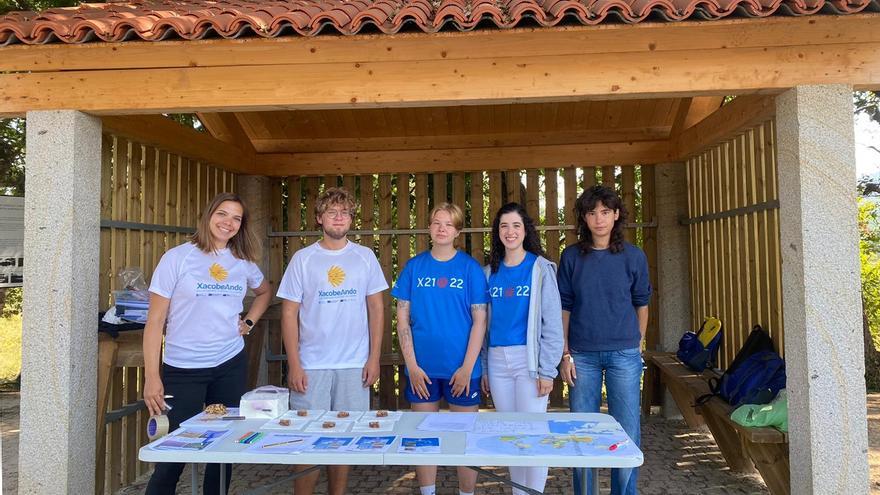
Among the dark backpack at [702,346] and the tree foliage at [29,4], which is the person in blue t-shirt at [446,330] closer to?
the dark backpack at [702,346]

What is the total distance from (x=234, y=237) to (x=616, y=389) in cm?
229

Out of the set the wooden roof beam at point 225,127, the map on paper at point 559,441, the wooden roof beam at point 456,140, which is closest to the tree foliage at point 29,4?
the wooden roof beam at point 225,127

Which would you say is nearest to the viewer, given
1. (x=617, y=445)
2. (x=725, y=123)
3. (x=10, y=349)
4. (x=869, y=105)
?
(x=617, y=445)

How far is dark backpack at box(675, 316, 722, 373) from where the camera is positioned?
5293 mm

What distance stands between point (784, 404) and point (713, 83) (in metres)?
1.99

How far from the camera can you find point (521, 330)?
11.0 feet

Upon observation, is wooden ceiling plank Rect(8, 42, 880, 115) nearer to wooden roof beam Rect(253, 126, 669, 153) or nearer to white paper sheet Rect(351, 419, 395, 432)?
white paper sheet Rect(351, 419, 395, 432)

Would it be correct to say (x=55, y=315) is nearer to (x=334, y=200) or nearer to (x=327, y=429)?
(x=334, y=200)

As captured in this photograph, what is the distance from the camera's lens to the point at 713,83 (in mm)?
3461

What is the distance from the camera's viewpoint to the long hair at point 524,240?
11.3ft

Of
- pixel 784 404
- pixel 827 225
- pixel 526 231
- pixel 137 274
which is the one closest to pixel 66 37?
pixel 137 274

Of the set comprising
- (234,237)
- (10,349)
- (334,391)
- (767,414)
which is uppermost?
(234,237)

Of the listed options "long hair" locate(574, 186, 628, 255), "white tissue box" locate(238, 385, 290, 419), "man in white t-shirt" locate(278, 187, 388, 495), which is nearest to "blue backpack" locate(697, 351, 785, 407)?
"long hair" locate(574, 186, 628, 255)

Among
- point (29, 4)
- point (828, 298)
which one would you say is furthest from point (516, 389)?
point (29, 4)
